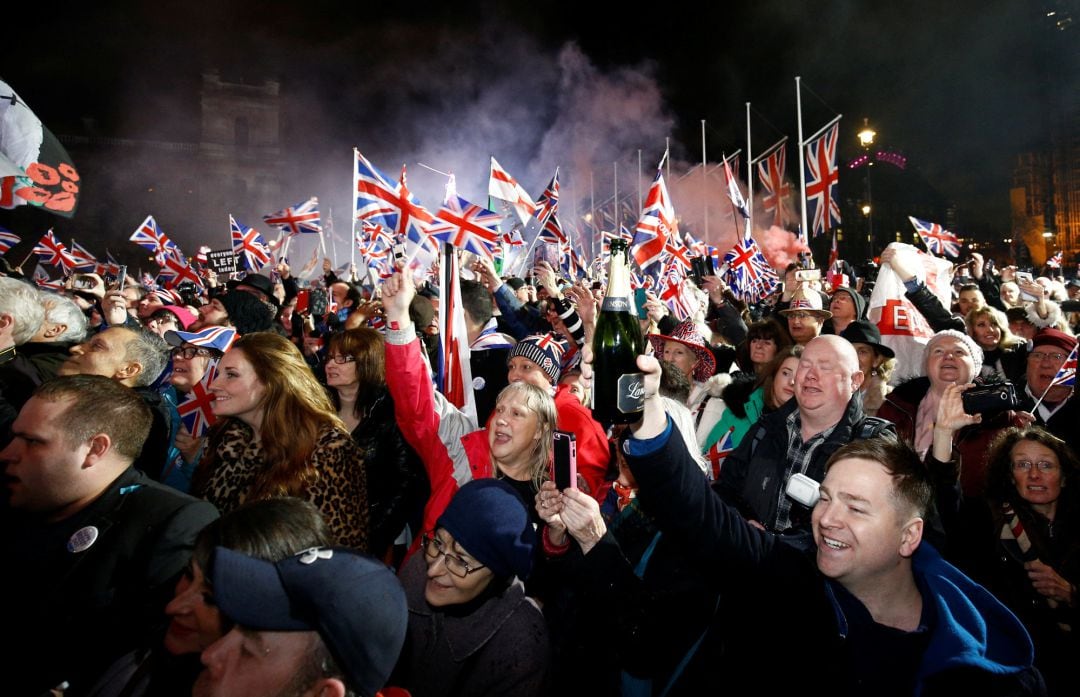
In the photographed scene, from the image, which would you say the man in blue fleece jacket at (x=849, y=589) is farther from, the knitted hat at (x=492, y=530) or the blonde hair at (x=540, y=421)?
the blonde hair at (x=540, y=421)

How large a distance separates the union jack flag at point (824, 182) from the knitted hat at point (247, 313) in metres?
11.3

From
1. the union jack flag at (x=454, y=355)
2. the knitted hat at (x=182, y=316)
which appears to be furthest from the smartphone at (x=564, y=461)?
the knitted hat at (x=182, y=316)

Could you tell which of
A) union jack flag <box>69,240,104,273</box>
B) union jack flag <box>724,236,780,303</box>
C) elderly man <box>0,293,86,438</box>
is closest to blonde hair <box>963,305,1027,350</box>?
union jack flag <box>724,236,780,303</box>

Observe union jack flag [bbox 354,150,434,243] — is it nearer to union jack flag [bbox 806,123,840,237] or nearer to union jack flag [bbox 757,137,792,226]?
union jack flag [bbox 806,123,840,237]

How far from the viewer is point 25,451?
8.29 feet

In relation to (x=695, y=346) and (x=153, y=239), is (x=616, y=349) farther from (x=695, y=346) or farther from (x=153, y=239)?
(x=153, y=239)

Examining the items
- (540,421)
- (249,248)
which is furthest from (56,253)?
(540,421)

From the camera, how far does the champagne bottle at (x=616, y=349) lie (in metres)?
1.91

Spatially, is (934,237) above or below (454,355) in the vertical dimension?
above

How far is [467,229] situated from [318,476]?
448 centimetres

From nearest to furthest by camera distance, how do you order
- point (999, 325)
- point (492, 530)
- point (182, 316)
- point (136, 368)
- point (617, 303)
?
1. point (617, 303)
2. point (492, 530)
3. point (136, 368)
4. point (999, 325)
5. point (182, 316)

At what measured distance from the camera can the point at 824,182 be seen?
46.0 feet

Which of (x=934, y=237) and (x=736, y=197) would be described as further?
(x=736, y=197)

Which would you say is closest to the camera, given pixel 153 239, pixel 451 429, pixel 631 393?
pixel 631 393
